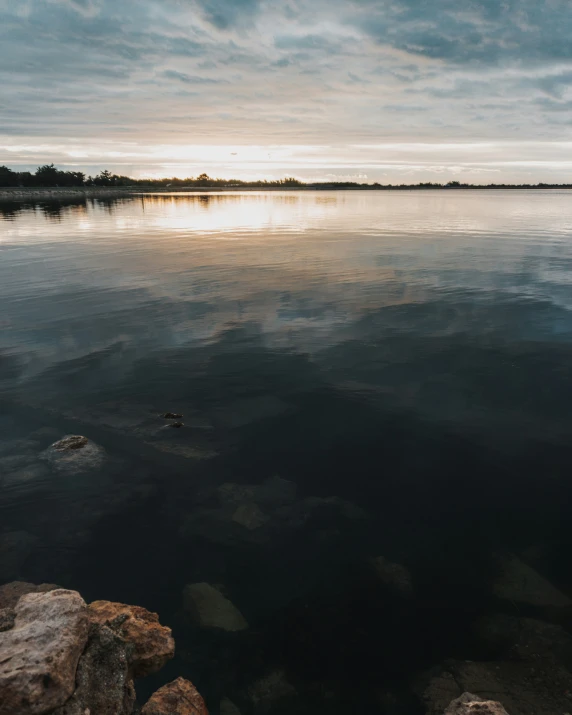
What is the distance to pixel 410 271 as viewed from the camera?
35906 millimetres

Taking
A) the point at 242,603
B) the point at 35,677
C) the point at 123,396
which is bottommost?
the point at 242,603

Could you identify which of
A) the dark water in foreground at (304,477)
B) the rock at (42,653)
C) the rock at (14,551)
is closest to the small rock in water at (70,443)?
the dark water in foreground at (304,477)

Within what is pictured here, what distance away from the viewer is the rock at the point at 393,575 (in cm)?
873

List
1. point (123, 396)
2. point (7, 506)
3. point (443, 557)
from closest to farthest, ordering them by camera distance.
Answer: point (443, 557)
point (7, 506)
point (123, 396)

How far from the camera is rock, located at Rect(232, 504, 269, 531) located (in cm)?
1021

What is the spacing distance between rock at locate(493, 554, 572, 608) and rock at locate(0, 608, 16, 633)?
321 inches

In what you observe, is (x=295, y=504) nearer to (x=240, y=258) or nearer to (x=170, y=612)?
(x=170, y=612)

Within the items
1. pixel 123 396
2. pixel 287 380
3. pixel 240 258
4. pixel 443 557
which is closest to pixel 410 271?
pixel 240 258

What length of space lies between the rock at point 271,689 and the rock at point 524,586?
432cm

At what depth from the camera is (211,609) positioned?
8.28 m

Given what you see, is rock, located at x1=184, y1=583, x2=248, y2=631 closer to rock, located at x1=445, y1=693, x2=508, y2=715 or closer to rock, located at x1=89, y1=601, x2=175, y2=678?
rock, located at x1=89, y1=601, x2=175, y2=678

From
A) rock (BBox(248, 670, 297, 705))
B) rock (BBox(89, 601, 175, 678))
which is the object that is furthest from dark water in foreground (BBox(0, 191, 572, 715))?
rock (BBox(89, 601, 175, 678))

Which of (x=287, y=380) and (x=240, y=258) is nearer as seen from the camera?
(x=287, y=380)

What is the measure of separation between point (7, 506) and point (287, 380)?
32.4 ft
